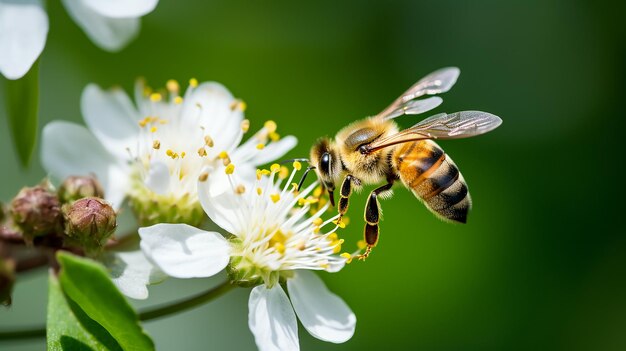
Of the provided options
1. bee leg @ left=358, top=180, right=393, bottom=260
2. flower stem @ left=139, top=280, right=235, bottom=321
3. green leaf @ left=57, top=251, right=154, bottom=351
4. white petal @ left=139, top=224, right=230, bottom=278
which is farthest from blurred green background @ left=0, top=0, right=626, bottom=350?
green leaf @ left=57, top=251, right=154, bottom=351

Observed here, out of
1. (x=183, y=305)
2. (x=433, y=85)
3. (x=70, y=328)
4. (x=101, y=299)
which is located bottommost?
(x=183, y=305)

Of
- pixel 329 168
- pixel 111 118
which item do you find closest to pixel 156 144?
pixel 111 118

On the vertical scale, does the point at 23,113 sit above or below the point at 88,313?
above

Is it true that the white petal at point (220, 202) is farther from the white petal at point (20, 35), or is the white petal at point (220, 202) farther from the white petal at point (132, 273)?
the white petal at point (20, 35)

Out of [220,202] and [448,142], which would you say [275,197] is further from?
[448,142]

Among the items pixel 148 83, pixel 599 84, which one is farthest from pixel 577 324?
pixel 148 83

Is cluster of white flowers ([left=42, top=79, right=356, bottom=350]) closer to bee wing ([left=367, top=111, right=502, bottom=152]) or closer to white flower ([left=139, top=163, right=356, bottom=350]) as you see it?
white flower ([left=139, top=163, right=356, bottom=350])
